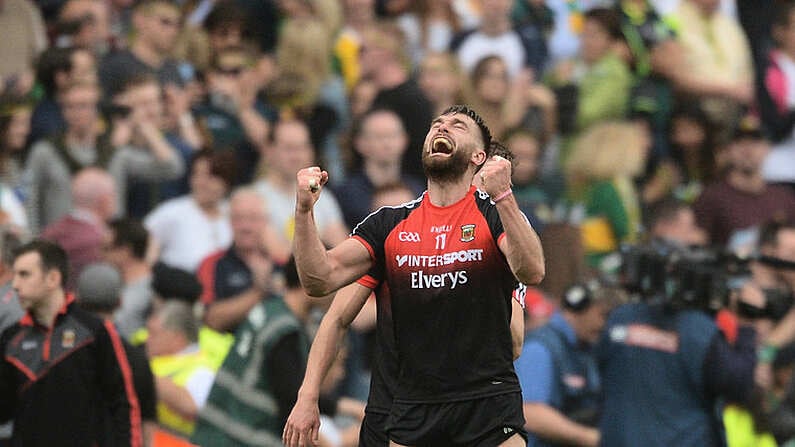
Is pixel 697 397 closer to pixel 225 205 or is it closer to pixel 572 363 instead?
pixel 572 363

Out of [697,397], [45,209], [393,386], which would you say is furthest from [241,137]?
[393,386]

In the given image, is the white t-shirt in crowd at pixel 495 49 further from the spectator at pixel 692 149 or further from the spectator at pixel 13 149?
the spectator at pixel 13 149

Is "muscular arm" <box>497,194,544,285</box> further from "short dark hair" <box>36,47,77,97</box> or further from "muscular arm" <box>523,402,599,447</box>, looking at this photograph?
"short dark hair" <box>36,47,77,97</box>

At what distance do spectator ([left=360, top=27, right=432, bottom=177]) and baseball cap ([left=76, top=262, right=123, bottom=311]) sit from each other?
4.15 meters

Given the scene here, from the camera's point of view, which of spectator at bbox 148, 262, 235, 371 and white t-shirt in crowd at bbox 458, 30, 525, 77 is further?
white t-shirt in crowd at bbox 458, 30, 525, 77

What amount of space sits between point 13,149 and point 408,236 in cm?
619

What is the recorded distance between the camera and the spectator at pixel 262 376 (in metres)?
9.49

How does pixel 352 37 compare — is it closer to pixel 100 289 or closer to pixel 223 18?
pixel 223 18

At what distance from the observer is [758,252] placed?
12.4 meters

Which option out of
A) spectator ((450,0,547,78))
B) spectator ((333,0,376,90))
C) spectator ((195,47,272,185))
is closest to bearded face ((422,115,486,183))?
spectator ((195,47,272,185))

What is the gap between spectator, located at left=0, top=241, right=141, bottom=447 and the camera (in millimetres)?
9070

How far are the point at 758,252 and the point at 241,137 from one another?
4.51m

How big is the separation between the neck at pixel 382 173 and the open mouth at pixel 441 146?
5983 mm

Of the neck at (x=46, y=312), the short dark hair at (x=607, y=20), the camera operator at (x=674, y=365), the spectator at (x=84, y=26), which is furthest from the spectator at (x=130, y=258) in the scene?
the short dark hair at (x=607, y=20)
